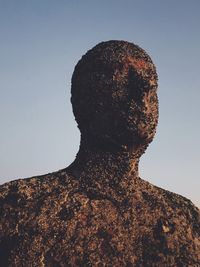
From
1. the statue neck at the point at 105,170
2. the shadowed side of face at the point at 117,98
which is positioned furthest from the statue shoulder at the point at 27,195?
the shadowed side of face at the point at 117,98

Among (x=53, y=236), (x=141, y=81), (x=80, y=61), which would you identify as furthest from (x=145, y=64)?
(x=53, y=236)

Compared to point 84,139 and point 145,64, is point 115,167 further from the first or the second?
point 145,64

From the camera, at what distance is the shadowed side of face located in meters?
6.79

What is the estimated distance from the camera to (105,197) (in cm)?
677

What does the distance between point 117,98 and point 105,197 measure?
3.81 feet

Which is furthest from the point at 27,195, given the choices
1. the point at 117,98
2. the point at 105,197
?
the point at 117,98

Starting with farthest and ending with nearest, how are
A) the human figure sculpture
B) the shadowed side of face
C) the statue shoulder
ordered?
the shadowed side of face < the statue shoulder < the human figure sculpture

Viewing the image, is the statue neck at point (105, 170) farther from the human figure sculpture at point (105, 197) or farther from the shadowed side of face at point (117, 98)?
the shadowed side of face at point (117, 98)

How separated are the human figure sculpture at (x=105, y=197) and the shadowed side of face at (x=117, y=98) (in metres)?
0.01

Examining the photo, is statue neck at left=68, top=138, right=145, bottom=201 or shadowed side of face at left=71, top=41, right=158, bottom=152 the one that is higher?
shadowed side of face at left=71, top=41, right=158, bottom=152

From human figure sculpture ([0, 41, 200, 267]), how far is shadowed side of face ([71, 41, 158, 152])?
0.01 metres

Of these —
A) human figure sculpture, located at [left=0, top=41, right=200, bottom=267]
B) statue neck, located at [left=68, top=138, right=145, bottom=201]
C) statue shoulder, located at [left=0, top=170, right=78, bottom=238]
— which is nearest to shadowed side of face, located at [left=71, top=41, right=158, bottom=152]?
human figure sculpture, located at [left=0, top=41, right=200, bottom=267]

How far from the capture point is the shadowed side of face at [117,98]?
6.79 metres

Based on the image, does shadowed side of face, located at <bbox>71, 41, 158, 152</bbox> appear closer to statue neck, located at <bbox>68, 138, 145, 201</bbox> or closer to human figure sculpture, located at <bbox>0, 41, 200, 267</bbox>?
human figure sculpture, located at <bbox>0, 41, 200, 267</bbox>
